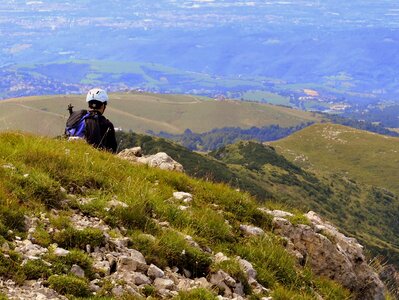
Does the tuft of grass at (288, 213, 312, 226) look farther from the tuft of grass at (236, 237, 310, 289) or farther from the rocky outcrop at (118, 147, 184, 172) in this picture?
the rocky outcrop at (118, 147, 184, 172)

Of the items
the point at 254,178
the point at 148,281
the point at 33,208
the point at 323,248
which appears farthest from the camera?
the point at 254,178

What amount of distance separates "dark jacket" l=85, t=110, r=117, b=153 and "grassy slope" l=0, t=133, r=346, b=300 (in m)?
1.31

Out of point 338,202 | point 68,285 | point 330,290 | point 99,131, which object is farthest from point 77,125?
point 338,202

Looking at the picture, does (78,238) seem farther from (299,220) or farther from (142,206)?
(299,220)

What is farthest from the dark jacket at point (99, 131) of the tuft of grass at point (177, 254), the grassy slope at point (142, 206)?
the tuft of grass at point (177, 254)

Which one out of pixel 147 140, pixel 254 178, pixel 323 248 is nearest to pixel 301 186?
pixel 254 178

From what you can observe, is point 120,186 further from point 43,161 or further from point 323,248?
point 323,248

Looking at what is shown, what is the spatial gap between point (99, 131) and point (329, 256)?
738 cm

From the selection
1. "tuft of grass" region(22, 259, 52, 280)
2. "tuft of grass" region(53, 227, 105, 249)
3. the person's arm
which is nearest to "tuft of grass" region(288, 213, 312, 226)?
the person's arm

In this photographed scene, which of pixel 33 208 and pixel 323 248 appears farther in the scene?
pixel 323 248

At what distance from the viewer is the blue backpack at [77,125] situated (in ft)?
49.4

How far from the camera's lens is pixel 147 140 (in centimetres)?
18438

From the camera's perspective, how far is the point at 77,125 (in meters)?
15.2

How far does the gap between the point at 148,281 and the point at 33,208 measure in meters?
2.62
